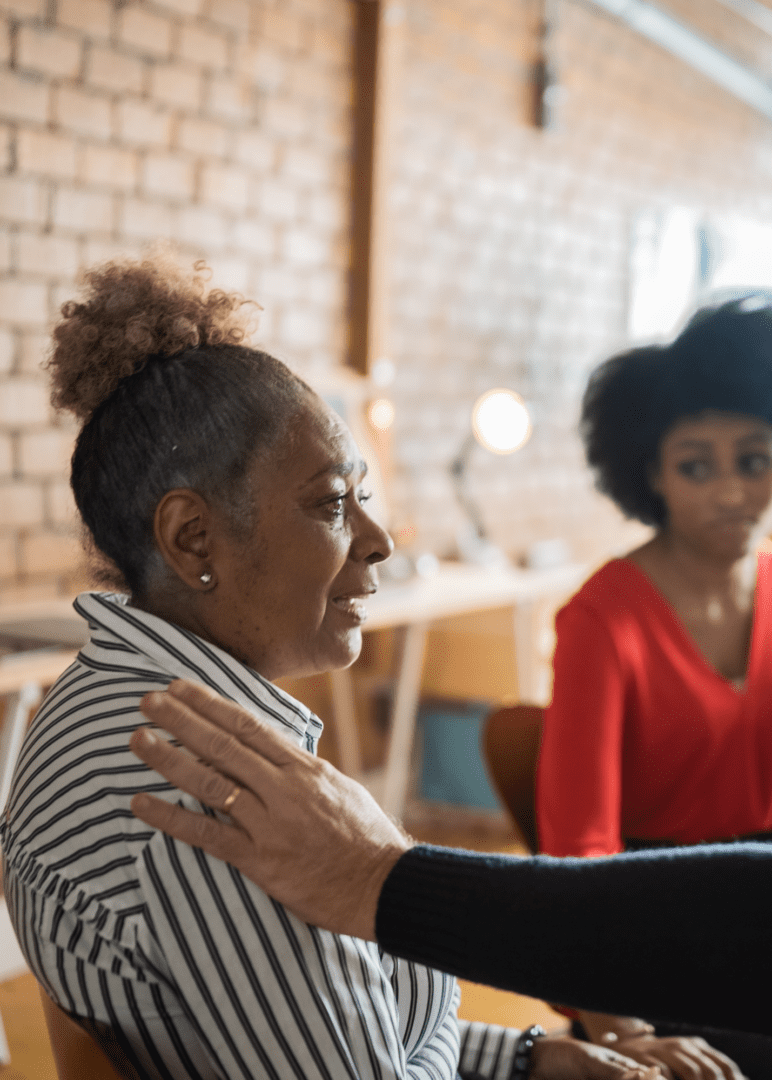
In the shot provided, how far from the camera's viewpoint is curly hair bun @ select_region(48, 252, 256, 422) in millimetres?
1114

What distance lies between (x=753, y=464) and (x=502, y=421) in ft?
6.79

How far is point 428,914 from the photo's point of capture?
85cm

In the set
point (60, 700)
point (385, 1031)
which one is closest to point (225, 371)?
point (60, 700)

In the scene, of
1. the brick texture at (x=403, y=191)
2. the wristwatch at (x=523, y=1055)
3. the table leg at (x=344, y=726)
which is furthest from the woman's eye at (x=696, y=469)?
the table leg at (x=344, y=726)

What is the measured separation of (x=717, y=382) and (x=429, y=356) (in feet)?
8.75

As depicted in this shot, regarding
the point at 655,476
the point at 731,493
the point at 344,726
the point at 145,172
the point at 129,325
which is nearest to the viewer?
the point at 129,325

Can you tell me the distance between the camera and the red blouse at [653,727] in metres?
1.60

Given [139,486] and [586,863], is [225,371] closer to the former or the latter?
[139,486]

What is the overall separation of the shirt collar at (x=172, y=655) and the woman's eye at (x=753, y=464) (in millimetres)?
1072

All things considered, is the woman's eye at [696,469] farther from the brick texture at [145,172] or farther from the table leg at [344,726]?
the table leg at [344,726]

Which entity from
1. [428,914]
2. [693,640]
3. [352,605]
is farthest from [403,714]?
[428,914]

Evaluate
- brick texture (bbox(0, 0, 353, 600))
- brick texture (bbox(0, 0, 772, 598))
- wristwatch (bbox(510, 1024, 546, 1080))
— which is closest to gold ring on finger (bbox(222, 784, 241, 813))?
brick texture (bbox(0, 0, 772, 598))

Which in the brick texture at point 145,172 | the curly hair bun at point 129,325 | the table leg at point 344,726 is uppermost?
the brick texture at point 145,172

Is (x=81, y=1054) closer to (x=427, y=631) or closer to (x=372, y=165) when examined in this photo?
(x=427, y=631)
